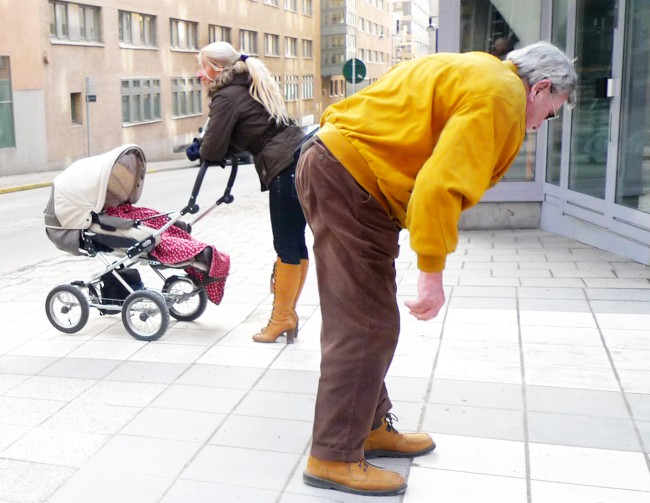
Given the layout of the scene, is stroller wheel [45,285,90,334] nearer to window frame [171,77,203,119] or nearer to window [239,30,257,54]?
window frame [171,77,203,119]

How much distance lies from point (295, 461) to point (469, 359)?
5.37 feet

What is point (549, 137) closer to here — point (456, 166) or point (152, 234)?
point (152, 234)

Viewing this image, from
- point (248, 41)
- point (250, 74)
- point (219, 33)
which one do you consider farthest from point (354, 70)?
point (248, 41)

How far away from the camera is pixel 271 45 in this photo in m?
47.2

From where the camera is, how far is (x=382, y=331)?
10.1 ft

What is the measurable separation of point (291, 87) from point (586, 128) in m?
43.8

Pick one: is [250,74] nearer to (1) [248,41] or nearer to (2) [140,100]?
(2) [140,100]

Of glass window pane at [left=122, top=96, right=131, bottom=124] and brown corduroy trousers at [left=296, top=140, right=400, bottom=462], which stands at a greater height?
glass window pane at [left=122, top=96, right=131, bottom=124]

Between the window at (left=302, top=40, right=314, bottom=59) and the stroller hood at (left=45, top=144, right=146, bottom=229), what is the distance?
49.5m

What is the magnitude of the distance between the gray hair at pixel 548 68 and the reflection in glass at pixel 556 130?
6713mm

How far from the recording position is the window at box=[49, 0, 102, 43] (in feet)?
84.3

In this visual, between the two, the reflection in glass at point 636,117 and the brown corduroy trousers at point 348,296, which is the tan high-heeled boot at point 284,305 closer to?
the brown corduroy trousers at point 348,296

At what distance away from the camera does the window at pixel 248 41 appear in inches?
1665

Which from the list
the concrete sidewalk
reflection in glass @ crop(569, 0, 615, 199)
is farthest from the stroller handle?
reflection in glass @ crop(569, 0, 615, 199)
